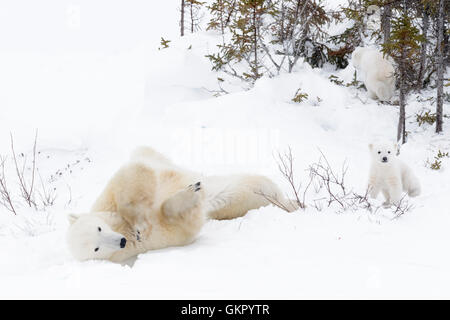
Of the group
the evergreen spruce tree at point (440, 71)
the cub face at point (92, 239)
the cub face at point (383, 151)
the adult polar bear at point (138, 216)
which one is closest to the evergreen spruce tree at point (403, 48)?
the evergreen spruce tree at point (440, 71)

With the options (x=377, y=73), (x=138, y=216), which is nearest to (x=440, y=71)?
(x=377, y=73)

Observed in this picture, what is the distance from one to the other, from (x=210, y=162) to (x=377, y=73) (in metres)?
5.18

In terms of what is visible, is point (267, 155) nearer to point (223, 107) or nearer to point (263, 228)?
point (223, 107)

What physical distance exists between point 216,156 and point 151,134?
1739 millimetres

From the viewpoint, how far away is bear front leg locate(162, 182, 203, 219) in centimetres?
288

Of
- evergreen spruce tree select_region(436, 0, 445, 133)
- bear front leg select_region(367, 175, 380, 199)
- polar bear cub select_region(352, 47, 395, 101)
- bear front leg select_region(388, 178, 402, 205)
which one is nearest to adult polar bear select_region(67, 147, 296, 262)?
bear front leg select_region(367, 175, 380, 199)

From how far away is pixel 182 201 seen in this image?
114 inches

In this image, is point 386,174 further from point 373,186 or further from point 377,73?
point 377,73

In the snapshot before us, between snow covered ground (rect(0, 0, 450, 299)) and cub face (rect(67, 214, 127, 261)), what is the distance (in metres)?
0.10

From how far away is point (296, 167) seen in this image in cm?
617

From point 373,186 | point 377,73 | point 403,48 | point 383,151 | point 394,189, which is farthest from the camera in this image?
point 377,73
